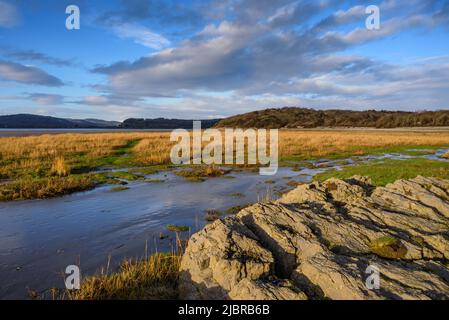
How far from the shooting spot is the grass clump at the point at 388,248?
22.4 feet

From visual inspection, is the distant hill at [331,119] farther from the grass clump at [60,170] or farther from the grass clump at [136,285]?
the grass clump at [136,285]

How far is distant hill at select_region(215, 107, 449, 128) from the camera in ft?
382

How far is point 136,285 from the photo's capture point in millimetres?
6621

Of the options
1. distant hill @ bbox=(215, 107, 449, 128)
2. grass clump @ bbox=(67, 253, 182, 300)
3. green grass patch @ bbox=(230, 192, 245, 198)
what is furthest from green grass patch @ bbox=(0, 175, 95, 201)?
Result: distant hill @ bbox=(215, 107, 449, 128)

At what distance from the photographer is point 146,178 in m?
22.1

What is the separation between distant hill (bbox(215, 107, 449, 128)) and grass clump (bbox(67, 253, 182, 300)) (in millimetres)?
123364

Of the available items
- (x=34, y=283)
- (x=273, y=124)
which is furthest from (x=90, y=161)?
(x=273, y=124)

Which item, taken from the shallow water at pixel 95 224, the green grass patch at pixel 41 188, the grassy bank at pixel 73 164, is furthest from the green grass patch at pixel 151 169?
the green grass patch at pixel 41 188

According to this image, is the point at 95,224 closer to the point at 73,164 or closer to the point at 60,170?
the point at 60,170

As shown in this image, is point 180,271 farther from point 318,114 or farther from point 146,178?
point 318,114

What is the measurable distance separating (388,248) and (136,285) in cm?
526

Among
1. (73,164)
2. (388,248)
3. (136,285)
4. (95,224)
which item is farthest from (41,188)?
(388,248)

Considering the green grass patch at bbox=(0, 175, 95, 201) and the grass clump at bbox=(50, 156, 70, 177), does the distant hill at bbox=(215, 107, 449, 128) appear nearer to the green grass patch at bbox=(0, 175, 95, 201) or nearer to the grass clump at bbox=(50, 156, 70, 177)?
the grass clump at bbox=(50, 156, 70, 177)

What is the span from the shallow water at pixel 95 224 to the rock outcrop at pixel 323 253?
7.12 ft
